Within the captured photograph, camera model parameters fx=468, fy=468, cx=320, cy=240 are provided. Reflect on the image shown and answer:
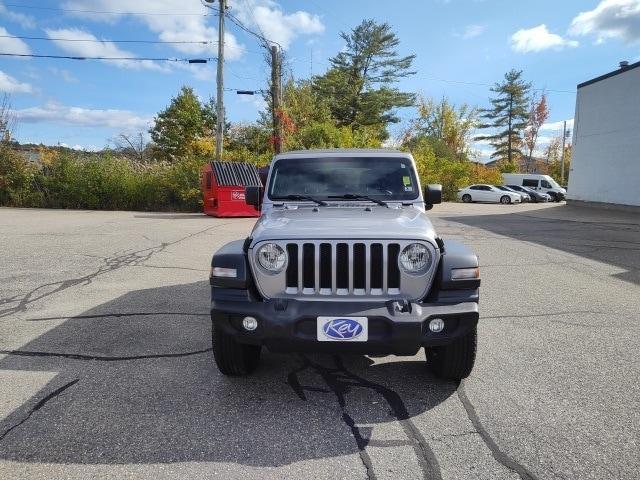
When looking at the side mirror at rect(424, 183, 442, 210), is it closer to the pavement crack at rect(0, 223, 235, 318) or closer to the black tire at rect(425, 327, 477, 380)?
the black tire at rect(425, 327, 477, 380)

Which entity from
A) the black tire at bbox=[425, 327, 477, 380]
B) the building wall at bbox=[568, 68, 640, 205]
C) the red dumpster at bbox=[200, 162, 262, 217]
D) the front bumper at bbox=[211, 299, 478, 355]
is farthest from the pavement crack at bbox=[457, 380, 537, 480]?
the building wall at bbox=[568, 68, 640, 205]

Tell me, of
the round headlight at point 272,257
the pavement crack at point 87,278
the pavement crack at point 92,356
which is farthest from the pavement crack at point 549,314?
the pavement crack at point 87,278

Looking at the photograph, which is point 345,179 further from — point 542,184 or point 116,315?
point 542,184

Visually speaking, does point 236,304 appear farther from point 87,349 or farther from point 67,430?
point 87,349

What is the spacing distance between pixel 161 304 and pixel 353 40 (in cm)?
4249

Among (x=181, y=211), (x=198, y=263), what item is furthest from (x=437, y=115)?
(x=198, y=263)

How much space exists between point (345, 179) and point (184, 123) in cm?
4074

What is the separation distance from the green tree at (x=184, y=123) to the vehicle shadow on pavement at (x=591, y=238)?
105ft

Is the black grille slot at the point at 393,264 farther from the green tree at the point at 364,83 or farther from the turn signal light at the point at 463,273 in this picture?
the green tree at the point at 364,83

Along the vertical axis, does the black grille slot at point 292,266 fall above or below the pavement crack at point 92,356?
above

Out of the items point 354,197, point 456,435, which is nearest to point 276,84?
point 354,197

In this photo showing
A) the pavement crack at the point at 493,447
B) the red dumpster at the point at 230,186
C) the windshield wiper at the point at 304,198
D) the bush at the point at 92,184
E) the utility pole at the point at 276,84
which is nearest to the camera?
the pavement crack at the point at 493,447

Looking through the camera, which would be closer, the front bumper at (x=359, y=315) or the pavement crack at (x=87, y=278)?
the front bumper at (x=359, y=315)

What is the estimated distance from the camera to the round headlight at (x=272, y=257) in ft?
10.2
